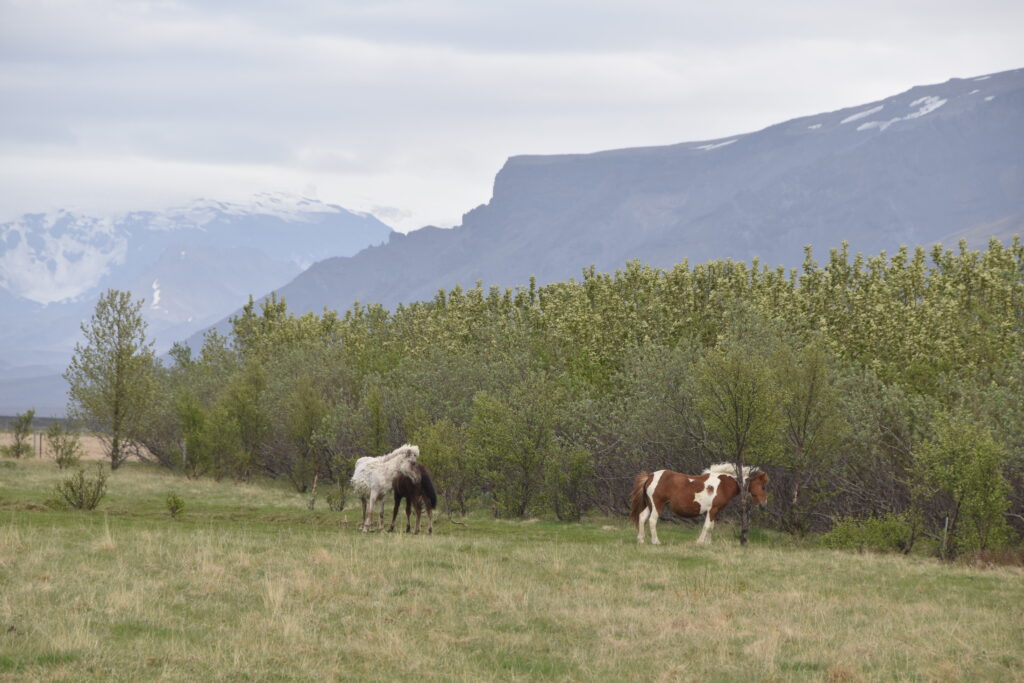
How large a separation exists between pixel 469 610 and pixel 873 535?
70.9 feet

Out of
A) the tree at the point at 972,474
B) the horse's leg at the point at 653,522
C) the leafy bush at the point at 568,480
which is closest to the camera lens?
the horse's leg at the point at 653,522

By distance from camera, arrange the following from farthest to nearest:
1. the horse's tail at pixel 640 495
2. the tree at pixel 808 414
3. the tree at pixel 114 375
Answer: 1. the tree at pixel 114 375
2. the tree at pixel 808 414
3. the horse's tail at pixel 640 495

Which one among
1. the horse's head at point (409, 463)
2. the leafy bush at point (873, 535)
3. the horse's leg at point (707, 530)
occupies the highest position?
the horse's head at point (409, 463)

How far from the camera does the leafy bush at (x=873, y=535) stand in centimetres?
3522

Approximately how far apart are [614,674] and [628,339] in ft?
153

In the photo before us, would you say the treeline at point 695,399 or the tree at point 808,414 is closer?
the treeline at point 695,399

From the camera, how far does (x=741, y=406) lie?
33.3 m

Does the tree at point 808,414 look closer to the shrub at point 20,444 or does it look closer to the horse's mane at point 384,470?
the horse's mane at point 384,470

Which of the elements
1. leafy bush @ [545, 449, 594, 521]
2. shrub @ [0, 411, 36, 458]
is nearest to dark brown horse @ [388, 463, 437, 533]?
leafy bush @ [545, 449, 594, 521]

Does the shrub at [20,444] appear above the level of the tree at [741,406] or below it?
below

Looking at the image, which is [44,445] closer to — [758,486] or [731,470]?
[731,470]

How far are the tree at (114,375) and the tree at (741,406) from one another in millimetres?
51107

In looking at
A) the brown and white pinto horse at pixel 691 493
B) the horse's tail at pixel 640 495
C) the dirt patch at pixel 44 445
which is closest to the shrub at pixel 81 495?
the horse's tail at pixel 640 495

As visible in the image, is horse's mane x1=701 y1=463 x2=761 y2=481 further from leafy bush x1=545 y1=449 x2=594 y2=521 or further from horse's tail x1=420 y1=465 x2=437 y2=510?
leafy bush x1=545 y1=449 x2=594 y2=521
